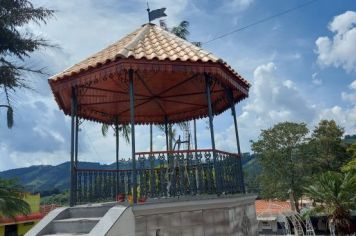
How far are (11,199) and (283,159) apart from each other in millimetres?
33105

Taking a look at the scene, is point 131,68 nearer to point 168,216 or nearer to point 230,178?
point 168,216

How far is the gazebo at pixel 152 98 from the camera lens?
7668mm

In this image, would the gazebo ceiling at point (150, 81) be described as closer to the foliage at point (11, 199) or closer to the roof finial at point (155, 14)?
the roof finial at point (155, 14)

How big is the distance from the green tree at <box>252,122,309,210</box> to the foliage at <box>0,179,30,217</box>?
103ft

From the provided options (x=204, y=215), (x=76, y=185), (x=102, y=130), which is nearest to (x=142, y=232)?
(x=204, y=215)

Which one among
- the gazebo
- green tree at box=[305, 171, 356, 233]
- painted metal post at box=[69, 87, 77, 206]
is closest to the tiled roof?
the gazebo

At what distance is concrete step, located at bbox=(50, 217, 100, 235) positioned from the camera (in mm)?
6934

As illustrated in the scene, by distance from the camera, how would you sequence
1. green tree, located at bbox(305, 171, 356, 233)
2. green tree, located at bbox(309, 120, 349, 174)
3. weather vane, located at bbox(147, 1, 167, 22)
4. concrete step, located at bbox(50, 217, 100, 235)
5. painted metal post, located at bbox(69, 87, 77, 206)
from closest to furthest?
concrete step, located at bbox(50, 217, 100, 235) → painted metal post, located at bbox(69, 87, 77, 206) → weather vane, located at bbox(147, 1, 167, 22) → green tree, located at bbox(305, 171, 356, 233) → green tree, located at bbox(309, 120, 349, 174)

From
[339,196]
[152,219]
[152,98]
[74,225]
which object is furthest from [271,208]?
[74,225]

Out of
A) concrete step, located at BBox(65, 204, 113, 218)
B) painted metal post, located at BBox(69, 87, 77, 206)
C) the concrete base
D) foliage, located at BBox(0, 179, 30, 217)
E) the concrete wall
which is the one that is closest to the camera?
the concrete base

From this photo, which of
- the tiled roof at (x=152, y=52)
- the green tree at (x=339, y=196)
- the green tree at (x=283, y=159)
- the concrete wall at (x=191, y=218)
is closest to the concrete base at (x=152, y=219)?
the concrete wall at (x=191, y=218)

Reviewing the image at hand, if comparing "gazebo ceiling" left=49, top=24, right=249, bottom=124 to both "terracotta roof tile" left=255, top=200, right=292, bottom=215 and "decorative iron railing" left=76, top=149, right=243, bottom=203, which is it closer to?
"decorative iron railing" left=76, top=149, right=243, bottom=203

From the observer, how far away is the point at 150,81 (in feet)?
37.1

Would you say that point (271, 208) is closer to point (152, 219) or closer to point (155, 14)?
point (155, 14)
